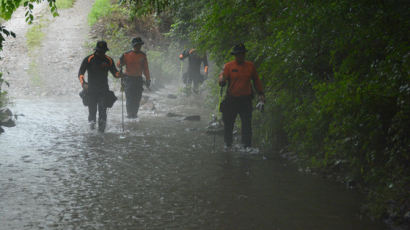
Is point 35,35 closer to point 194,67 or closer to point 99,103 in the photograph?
point 194,67

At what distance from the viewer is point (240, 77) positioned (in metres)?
9.68

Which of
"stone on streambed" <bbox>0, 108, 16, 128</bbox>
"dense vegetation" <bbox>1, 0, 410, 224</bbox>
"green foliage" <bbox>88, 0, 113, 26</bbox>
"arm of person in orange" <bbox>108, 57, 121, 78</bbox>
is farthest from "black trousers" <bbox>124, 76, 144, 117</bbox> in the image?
"green foliage" <bbox>88, 0, 113, 26</bbox>

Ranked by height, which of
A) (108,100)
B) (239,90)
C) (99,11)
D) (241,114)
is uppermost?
(99,11)

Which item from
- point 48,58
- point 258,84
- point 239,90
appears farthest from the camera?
point 48,58

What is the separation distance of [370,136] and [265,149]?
5.00 metres

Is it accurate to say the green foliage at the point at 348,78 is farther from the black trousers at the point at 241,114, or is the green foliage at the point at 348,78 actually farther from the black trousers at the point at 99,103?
the black trousers at the point at 99,103

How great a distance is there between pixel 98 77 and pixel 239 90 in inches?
159

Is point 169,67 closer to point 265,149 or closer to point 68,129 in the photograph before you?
point 68,129

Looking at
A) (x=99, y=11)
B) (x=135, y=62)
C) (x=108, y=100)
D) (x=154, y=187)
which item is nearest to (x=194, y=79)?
(x=135, y=62)

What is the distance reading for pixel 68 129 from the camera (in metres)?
12.5

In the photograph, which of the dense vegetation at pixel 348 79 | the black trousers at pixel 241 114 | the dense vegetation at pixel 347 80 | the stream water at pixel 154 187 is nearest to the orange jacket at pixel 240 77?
the black trousers at pixel 241 114

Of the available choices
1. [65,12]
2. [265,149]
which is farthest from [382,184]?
[65,12]

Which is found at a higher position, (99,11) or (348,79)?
(99,11)

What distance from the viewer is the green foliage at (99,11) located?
29.3m
